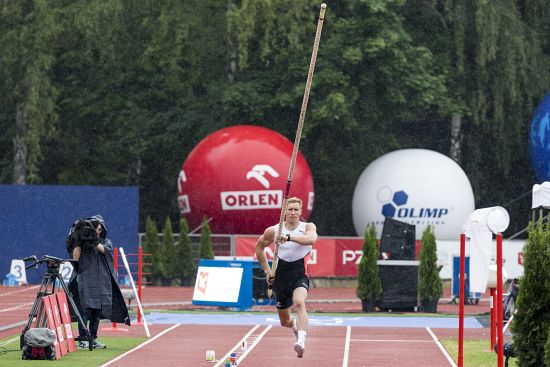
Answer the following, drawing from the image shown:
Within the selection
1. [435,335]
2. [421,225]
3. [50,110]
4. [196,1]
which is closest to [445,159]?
[421,225]

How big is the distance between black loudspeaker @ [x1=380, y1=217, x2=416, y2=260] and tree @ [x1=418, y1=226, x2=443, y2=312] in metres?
0.51

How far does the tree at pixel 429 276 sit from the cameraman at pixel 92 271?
1111 centimetres

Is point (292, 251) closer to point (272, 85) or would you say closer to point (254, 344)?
point (254, 344)

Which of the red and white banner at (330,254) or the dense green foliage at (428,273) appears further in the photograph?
the red and white banner at (330,254)

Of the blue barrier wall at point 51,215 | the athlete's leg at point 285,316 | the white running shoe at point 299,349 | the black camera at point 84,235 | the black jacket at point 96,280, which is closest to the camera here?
the white running shoe at point 299,349

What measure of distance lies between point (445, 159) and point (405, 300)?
11.2m

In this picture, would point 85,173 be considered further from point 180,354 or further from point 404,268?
point 180,354

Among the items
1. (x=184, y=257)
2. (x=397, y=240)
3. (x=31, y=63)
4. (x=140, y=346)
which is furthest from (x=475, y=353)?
(x=31, y=63)

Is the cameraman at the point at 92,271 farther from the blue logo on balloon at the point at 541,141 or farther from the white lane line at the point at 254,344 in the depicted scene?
the blue logo on balloon at the point at 541,141

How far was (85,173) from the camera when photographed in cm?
4659

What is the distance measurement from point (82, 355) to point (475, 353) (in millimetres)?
5392

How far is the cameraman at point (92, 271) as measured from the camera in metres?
18.1

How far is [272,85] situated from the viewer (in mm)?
42656

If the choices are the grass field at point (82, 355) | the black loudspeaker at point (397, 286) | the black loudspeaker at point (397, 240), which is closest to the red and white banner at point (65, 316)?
the grass field at point (82, 355)
